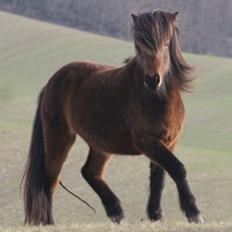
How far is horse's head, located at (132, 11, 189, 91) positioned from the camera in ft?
25.9

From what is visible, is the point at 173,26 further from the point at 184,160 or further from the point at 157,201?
the point at 184,160

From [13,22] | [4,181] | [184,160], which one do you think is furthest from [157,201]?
[13,22]

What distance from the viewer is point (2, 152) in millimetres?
21297

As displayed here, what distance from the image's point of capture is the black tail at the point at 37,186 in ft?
31.8

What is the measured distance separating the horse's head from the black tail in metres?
2.32

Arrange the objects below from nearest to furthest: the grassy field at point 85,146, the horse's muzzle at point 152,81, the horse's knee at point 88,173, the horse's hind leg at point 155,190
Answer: the horse's muzzle at point 152,81 < the horse's hind leg at point 155,190 < the horse's knee at point 88,173 < the grassy field at point 85,146

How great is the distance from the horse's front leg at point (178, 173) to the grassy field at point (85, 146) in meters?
0.19

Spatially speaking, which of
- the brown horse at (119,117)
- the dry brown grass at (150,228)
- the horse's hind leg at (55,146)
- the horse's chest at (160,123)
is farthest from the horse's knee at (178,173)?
the horse's hind leg at (55,146)

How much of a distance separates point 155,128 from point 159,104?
0.23 metres

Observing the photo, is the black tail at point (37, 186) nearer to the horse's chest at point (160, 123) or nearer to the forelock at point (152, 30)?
the horse's chest at point (160, 123)

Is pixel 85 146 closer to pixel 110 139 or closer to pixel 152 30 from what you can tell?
pixel 110 139

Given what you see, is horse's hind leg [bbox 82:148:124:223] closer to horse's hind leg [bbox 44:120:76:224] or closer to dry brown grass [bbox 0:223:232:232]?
horse's hind leg [bbox 44:120:76:224]

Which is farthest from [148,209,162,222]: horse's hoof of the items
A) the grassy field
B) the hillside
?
the hillside

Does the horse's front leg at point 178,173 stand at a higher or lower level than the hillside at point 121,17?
higher
